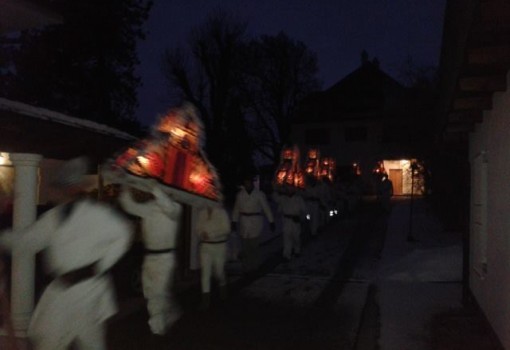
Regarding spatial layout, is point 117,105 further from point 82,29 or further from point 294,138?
point 294,138

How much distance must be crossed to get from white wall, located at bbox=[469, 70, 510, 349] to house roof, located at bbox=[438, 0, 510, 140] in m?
0.22

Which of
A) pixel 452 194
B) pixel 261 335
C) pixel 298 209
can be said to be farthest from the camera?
pixel 452 194

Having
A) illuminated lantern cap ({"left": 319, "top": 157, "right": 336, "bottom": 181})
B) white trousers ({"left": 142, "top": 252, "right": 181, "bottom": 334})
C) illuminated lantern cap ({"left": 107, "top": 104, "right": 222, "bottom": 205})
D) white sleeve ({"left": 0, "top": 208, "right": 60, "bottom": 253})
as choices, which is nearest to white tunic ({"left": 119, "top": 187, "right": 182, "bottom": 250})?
white trousers ({"left": 142, "top": 252, "right": 181, "bottom": 334})

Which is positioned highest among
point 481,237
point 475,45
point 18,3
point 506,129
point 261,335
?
point 18,3

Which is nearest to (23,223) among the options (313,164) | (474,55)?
(474,55)

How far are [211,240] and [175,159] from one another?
6.37ft

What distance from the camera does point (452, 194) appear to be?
18.5 metres

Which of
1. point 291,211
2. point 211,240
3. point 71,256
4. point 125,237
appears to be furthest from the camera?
point 291,211

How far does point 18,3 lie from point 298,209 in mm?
9234

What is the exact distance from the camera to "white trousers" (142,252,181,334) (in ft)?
23.3

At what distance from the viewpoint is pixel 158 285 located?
7086 mm

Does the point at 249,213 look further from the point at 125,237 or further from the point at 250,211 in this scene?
the point at 125,237

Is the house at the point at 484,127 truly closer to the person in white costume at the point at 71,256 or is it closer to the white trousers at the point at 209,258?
the person in white costume at the point at 71,256

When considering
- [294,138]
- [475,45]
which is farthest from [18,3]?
[294,138]
